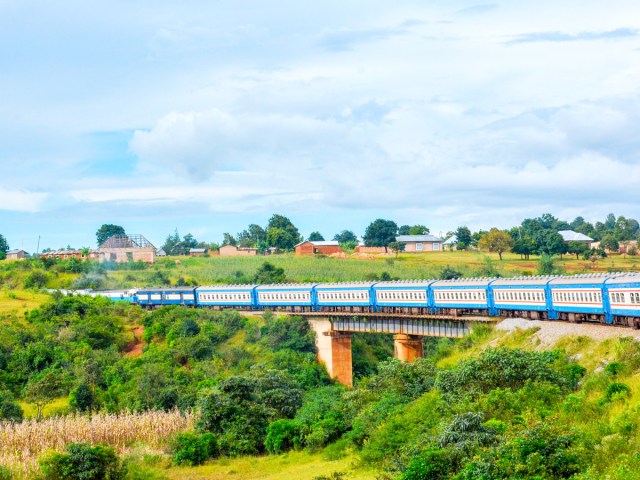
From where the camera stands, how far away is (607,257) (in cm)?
11919

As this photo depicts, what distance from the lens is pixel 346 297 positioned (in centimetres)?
6825

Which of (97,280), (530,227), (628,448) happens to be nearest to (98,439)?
(628,448)

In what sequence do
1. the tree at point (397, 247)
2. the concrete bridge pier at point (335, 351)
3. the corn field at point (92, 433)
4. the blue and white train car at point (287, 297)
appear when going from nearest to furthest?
the corn field at point (92, 433) → the concrete bridge pier at point (335, 351) → the blue and white train car at point (287, 297) → the tree at point (397, 247)

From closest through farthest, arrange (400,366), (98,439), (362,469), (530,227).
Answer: (362,469), (400,366), (98,439), (530,227)

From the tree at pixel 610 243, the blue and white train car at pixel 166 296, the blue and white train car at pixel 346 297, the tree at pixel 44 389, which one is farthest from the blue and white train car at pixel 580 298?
the tree at pixel 610 243

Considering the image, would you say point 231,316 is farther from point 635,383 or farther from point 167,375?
point 635,383

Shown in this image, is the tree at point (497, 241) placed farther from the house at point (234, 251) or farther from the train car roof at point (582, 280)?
the train car roof at point (582, 280)

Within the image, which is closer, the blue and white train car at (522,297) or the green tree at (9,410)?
the blue and white train car at (522,297)

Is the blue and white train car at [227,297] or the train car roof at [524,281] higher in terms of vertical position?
the train car roof at [524,281]

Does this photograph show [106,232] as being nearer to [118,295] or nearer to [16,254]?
[16,254]

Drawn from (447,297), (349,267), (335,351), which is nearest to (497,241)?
(349,267)

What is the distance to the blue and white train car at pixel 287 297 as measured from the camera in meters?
72.2

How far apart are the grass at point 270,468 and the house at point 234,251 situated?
365 feet

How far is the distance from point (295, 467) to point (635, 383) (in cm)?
1571
